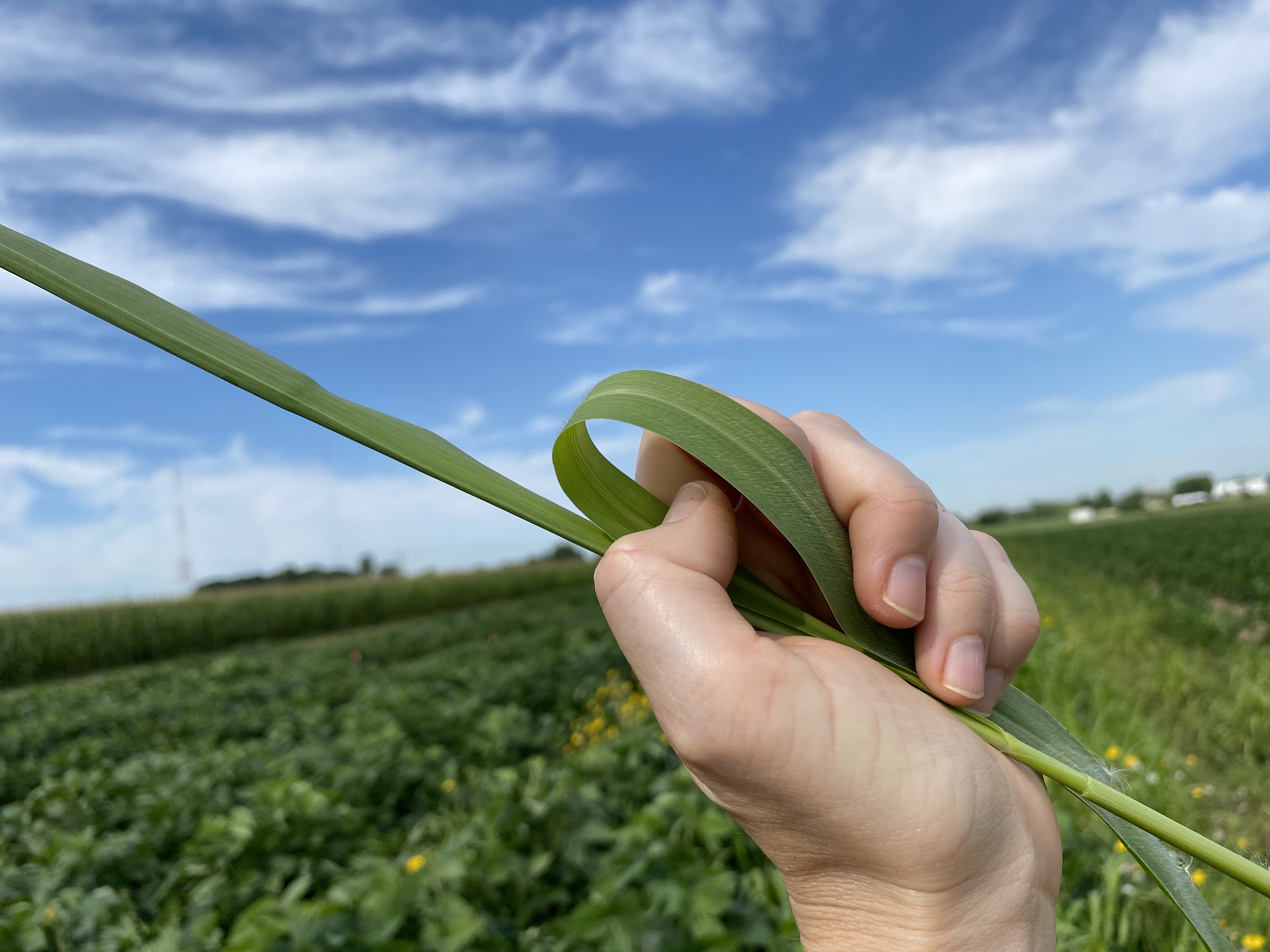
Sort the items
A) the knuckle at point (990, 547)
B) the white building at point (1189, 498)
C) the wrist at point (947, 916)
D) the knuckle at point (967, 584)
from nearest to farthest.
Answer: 1. the wrist at point (947, 916)
2. the knuckle at point (967, 584)
3. the knuckle at point (990, 547)
4. the white building at point (1189, 498)

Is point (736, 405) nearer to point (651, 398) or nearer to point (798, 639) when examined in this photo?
point (651, 398)

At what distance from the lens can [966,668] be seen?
964 millimetres

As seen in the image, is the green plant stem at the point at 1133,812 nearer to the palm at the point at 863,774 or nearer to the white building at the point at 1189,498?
the palm at the point at 863,774

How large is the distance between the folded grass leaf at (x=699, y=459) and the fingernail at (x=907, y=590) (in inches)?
2.5

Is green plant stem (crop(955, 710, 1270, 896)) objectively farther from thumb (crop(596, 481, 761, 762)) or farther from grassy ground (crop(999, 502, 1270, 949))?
thumb (crop(596, 481, 761, 762))

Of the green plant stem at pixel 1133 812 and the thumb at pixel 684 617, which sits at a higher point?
the thumb at pixel 684 617

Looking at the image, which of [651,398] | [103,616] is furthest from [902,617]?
[103,616]

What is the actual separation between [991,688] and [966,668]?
112 mm

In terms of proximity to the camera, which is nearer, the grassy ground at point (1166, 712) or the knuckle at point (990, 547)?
the knuckle at point (990, 547)

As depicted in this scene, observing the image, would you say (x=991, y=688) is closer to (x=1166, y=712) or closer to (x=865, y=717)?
(x=865, y=717)

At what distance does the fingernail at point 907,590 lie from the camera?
37.4 inches

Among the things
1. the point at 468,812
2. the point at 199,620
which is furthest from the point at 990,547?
the point at 199,620

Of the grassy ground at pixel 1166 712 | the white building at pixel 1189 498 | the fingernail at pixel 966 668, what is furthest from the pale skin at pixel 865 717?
the white building at pixel 1189 498

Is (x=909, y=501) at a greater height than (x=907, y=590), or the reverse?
(x=909, y=501)
